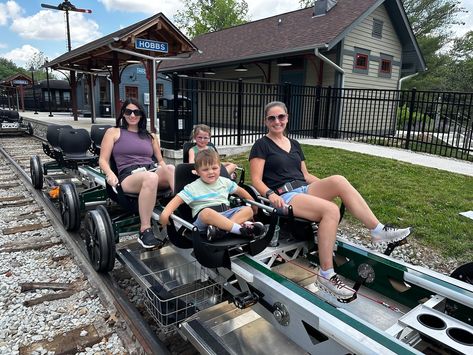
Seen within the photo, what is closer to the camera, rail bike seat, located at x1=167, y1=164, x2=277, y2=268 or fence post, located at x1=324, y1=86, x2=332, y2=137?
rail bike seat, located at x1=167, y1=164, x2=277, y2=268

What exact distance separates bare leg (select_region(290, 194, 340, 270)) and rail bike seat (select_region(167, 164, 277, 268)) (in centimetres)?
38

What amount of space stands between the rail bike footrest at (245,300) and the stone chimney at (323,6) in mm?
15256

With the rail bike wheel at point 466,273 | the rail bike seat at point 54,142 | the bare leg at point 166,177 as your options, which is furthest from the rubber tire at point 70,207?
the rail bike wheel at point 466,273

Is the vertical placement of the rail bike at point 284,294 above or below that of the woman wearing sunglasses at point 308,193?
below

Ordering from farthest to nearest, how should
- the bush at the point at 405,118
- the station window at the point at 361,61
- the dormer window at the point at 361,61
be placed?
the station window at the point at 361,61, the dormer window at the point at 361,61, the bush at the point at 405,118

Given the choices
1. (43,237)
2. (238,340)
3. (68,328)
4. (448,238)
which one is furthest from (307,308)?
(43,237)

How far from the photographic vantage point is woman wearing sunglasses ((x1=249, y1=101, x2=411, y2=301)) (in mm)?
2570

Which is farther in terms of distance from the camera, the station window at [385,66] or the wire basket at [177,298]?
the station window at [385,66]

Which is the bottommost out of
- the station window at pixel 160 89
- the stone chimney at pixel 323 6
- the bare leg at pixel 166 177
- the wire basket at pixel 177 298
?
the wire basket at pixel 177 298

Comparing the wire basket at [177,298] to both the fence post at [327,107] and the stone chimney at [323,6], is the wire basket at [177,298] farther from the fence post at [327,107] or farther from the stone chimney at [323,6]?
the stone chimney at [323,6]

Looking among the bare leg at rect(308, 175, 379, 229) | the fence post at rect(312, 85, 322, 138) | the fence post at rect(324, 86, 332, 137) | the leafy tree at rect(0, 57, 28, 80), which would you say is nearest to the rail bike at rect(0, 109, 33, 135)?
the fence post at rect(312, 85, 322, 138)

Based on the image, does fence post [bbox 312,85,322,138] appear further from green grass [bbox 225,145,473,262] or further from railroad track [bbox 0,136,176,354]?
railroad track [bbox 0,136,176,354]

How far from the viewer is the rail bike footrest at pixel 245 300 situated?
2117 mm

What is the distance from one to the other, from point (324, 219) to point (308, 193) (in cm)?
53
